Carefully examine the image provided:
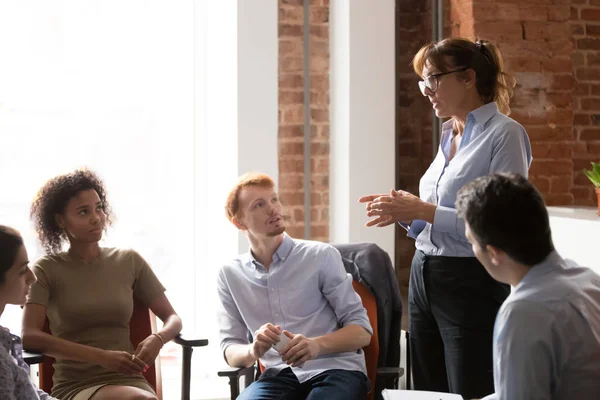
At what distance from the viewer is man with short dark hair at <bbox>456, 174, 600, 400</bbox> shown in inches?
59.3

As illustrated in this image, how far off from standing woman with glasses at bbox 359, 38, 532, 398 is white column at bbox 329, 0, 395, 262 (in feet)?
4.92

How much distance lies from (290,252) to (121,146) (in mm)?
1903

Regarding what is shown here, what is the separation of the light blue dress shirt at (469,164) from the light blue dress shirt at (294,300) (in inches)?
15.0

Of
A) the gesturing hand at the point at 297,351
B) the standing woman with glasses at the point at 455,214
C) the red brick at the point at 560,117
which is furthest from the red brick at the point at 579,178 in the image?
the gesturing hand at the point at 297,351

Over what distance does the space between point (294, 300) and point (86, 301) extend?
743 mm

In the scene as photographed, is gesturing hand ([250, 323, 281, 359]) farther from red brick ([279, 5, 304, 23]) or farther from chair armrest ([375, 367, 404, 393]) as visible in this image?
red brick ([279, 5, 304, 23])

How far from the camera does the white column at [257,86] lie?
13.5 feet

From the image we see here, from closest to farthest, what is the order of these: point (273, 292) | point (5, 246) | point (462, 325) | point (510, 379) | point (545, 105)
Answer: point (510, 379)
point (5, 246)
point (462, 325)
point (273, 292)
point (545, 105)

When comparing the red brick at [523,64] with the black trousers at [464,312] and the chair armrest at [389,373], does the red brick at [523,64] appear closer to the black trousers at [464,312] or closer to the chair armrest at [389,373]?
the black trousers at [464,312]

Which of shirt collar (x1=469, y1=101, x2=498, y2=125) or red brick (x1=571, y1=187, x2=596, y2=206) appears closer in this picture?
shirt collar (x1=469, y1=101, x2=498, y2=125)

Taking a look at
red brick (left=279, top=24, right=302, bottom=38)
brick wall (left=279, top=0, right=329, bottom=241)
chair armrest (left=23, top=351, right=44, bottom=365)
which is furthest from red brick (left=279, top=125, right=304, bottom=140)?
chair armrest (left=23, top=351, right=44, bottom=365)

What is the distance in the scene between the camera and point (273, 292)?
2893mm

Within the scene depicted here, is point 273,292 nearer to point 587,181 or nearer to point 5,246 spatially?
point 5,246

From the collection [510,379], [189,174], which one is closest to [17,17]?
[189,174]
